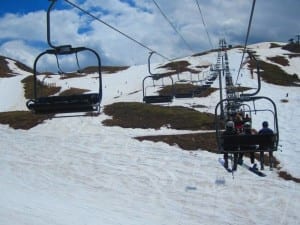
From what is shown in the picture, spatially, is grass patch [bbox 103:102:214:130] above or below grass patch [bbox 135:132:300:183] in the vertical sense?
above

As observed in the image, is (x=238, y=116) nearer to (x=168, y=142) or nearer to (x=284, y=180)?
(x=284, y=180)

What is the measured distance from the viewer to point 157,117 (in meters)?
45.4

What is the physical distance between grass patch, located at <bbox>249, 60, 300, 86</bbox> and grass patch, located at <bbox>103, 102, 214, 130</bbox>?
2911cm

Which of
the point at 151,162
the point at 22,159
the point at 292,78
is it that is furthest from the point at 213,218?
the point at 292,78

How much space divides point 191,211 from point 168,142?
11.6 metres

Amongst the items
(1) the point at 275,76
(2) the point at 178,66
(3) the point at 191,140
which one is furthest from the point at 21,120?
(2) the point at 178,66

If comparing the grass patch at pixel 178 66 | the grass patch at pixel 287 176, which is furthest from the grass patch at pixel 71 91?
the grass patch at pixel 287 176

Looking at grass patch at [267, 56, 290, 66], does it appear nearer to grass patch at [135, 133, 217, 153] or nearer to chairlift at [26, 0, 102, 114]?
grass patch at [135, 133, 217, 153]

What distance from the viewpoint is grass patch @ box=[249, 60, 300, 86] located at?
242 ft

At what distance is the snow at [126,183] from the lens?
23.4 meters

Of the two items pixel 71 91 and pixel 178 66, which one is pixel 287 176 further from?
pixel 178 66

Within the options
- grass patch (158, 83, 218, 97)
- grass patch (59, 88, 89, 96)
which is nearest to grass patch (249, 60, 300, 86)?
grass patch (158, 83, 218, 97)

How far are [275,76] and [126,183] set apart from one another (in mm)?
55278

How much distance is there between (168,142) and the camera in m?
35.4
